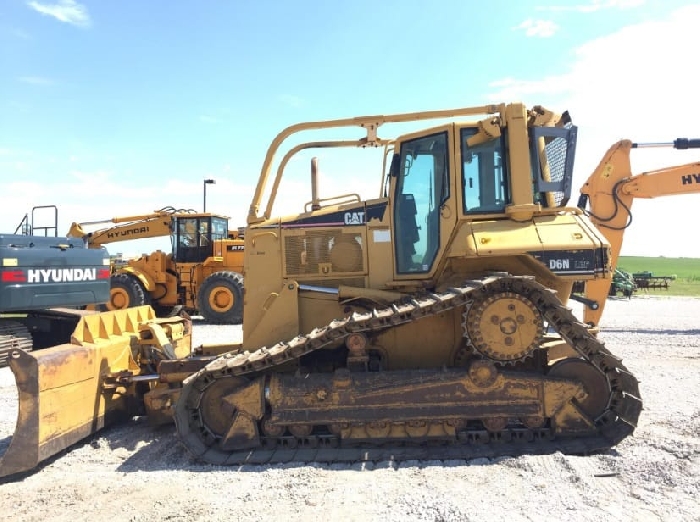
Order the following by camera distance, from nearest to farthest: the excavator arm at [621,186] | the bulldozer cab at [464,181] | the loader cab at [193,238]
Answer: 1. the bulldozer cab at [464,181]
2. the excavator arm at [621,186]
3. the loader cab at [193,238]

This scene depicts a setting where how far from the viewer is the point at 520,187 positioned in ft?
17.1

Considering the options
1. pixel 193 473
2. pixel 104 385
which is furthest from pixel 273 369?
pixel 104 385

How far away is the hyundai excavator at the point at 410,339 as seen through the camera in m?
4.70

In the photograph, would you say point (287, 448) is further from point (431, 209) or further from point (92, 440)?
A: point (431, 209)

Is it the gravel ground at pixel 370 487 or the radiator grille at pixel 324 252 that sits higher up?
the radiator grille at pixel 324 252

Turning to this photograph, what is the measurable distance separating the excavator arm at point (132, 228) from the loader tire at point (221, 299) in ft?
10.7

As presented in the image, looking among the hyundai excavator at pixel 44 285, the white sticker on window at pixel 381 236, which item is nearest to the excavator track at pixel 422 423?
the white sticker on window at pixel 381 236

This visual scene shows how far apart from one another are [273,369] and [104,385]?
194 cm

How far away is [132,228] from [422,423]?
1577 cm

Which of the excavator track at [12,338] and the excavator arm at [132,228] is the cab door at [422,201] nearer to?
the excavator track at [12,338]

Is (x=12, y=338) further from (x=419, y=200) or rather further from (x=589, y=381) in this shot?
(x=589, y=381)

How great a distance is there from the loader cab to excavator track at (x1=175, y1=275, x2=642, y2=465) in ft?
40.7

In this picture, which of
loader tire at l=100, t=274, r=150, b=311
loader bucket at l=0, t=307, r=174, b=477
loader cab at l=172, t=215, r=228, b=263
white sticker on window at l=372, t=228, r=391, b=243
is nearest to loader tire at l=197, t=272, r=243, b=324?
loader cab at l=172, t=215, r=228, b=263

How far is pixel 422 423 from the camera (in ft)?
15.9
